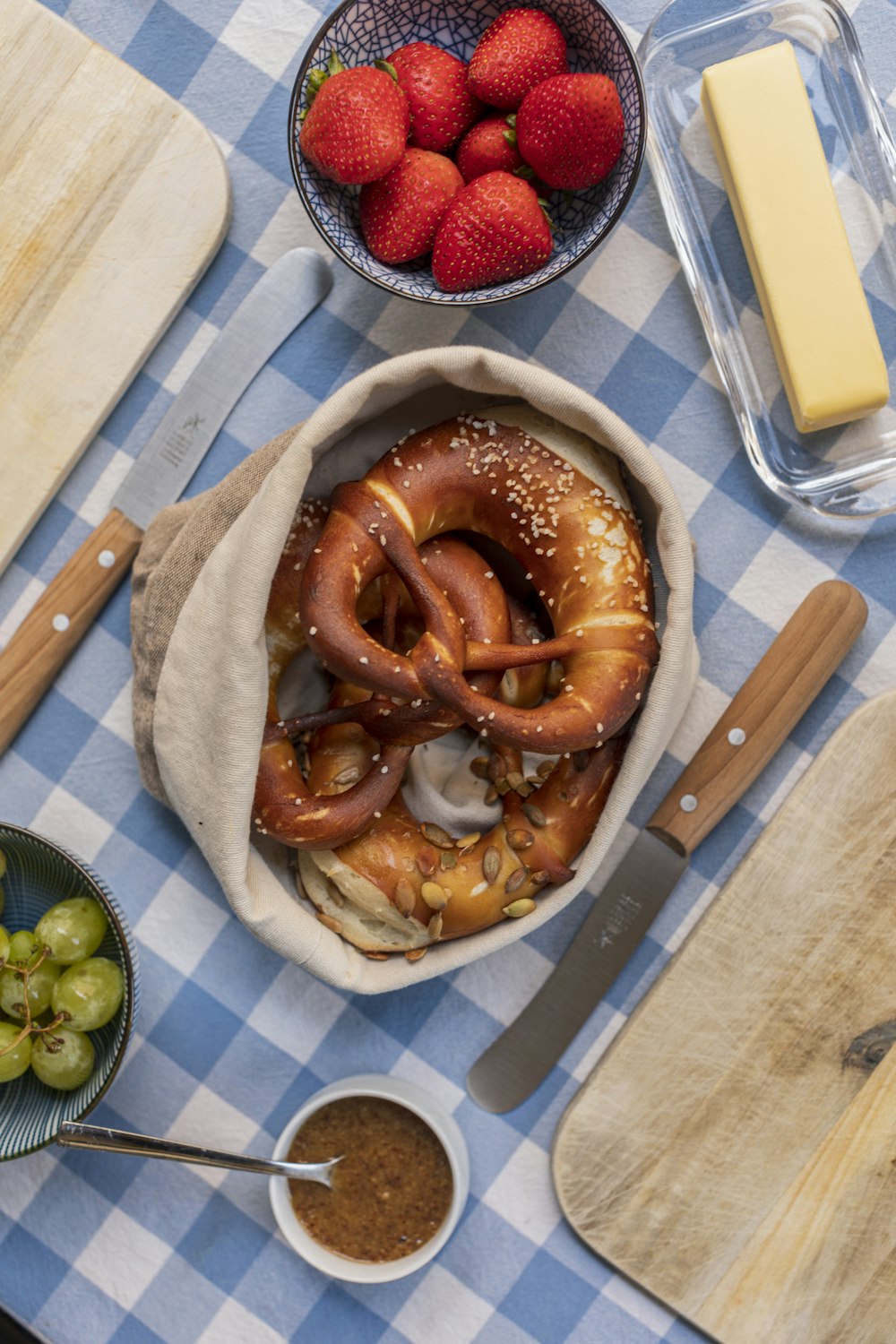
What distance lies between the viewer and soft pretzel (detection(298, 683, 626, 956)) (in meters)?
0.88

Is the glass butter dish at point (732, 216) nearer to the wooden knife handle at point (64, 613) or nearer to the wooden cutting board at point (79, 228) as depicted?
the wooden cutting board at point (79, 228)

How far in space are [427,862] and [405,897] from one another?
0.12 ft

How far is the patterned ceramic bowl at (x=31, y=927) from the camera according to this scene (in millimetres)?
897

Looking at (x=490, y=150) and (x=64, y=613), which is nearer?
(x=490, y=150)

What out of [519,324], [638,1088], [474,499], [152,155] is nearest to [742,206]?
[519,324]

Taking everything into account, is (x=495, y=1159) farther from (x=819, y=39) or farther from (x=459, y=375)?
(x=819, y=39)

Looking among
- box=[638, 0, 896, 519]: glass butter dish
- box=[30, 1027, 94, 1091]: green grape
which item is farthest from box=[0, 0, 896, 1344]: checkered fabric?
box=[30, 1027, 94, 1091]: green grape

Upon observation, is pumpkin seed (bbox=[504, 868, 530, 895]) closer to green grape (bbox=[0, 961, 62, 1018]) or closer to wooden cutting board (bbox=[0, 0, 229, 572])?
green grape (bbox=[0, 961, 62, 1018])

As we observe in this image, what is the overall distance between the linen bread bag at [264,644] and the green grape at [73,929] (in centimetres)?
12

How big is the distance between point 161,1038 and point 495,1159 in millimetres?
360

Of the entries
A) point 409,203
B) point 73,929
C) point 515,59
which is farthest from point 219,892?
point 515,59

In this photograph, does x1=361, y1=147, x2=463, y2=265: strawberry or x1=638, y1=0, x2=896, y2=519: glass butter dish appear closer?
x1=361, y1=147, x2=463, y2=265: strawberry

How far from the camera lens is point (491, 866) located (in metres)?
0.87

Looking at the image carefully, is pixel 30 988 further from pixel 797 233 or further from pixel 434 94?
pixel 797 233
